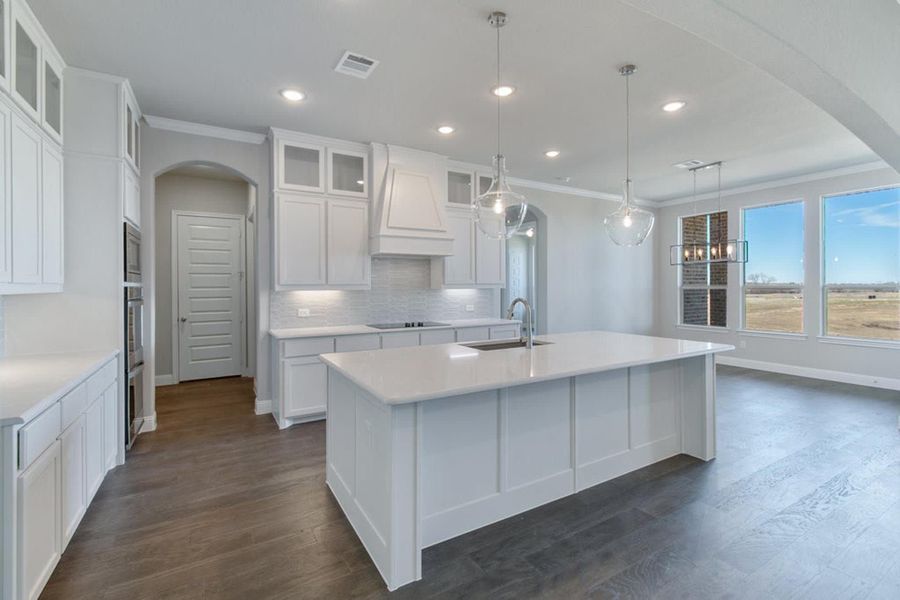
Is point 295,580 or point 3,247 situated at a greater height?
point 3,247

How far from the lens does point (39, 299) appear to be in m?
2.89

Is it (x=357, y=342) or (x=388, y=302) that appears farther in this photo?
(x=388, y=302)

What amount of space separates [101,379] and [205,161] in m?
2.36

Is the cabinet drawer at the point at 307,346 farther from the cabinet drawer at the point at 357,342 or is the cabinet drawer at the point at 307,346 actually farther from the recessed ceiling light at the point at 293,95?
the recessed ceiling light at the point at 293,95

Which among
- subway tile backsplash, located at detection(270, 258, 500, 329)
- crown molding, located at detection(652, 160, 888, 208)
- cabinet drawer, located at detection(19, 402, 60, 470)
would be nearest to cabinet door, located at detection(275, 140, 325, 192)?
subway tile backsplash, located at detection(270, 258, 500, 329)

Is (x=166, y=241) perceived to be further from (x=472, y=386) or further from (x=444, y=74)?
(x=472, y=386)

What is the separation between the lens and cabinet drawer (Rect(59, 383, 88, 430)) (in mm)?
2035

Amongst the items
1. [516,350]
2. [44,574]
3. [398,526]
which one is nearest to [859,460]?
[516,350]

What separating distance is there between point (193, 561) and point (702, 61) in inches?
165

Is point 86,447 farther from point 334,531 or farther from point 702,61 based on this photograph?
point 702,61

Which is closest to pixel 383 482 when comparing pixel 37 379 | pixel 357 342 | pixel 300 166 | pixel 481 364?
pixel 481 364

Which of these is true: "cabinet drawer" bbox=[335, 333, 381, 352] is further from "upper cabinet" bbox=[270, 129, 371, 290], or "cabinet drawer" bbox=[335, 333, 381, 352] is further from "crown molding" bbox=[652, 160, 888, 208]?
"crown molding" bbox=[652, 160, 888, 208]

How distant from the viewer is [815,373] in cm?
596

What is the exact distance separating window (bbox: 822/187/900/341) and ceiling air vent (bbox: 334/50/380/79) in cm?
638
